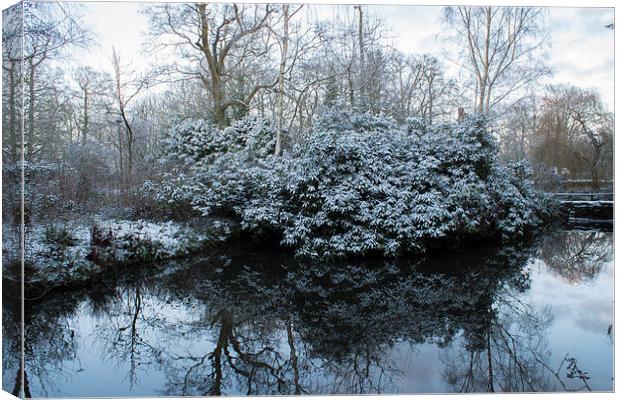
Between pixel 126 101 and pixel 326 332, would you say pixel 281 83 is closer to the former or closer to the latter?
pixel 126 101

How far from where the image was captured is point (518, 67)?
5.89 meters

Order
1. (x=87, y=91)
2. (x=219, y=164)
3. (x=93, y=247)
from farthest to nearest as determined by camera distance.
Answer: (x=219, y=164), (x=93, y=247), (x=87, y=91)

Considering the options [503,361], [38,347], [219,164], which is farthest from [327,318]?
[219,164]

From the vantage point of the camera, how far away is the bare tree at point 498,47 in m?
4.53

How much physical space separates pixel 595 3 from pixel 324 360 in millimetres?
3665

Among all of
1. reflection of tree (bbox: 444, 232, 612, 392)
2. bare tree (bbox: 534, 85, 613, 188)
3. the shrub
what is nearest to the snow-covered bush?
bare tree (bbox: 534, 85, 613, 188)

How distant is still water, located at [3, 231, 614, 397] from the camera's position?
3.19 m

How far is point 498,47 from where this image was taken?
18.4ft

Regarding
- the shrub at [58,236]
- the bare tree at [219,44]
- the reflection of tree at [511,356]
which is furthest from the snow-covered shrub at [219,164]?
the reflection of tree at [511,356]

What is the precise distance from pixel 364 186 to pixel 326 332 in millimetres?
3527

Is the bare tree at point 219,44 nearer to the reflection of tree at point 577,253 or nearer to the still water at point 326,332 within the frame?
the still water at point 326,332

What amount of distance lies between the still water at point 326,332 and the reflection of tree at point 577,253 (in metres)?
0.05

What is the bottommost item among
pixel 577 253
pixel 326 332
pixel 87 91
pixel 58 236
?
pixel 326 332

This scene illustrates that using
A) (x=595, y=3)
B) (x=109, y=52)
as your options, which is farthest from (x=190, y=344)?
(x=595, y=3)
